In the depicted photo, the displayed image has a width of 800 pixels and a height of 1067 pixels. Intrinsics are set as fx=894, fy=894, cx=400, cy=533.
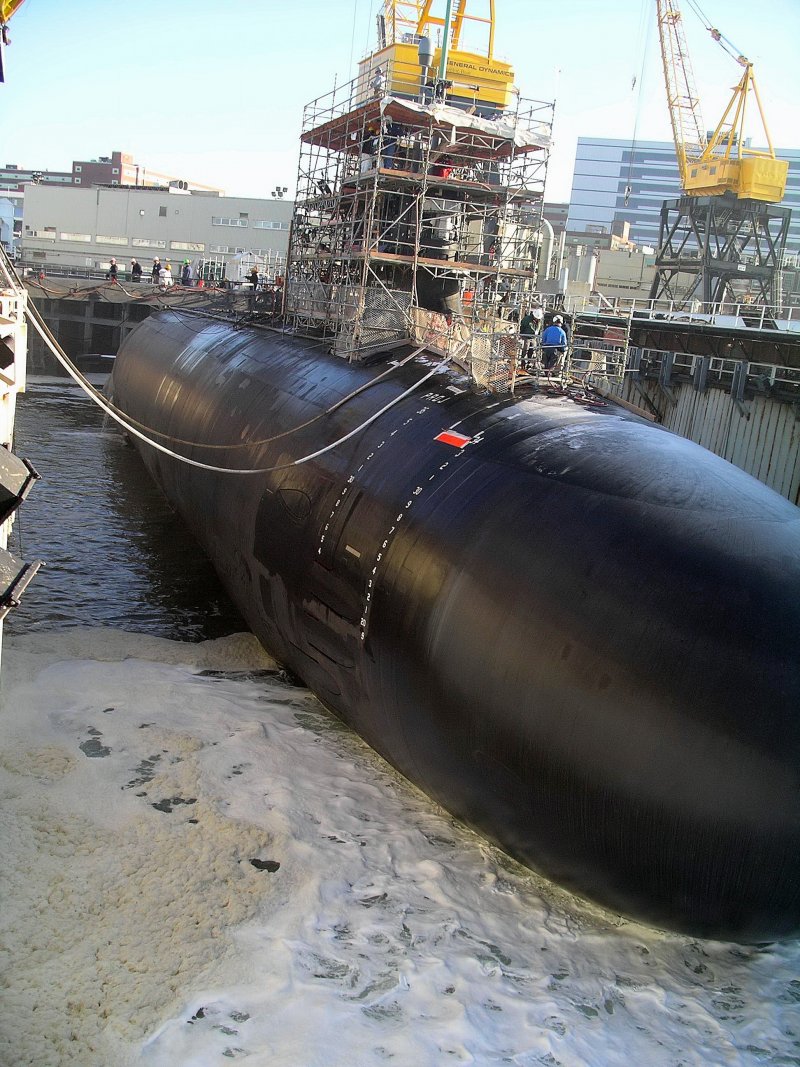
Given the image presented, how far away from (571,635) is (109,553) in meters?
11.4

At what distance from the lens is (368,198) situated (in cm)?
1622

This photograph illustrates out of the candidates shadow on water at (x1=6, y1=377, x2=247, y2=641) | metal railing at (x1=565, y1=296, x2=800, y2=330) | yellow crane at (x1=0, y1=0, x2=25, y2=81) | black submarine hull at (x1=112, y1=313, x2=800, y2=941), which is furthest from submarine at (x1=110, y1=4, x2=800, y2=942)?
metal railing at (x1=565, y1=296, x2=800, y2=330)

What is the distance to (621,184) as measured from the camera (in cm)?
15838

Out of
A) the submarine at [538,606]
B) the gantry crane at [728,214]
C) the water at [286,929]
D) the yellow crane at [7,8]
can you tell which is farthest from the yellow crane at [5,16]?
the gantry crane at [728,214]

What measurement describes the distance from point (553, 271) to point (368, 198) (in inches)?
819

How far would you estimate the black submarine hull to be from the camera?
6.18 m

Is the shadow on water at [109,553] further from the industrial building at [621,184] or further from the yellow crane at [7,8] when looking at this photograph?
the industrial building at [621,184]

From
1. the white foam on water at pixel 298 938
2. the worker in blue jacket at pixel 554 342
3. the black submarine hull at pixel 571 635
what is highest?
the worker in blue jacket at pixel 554 342

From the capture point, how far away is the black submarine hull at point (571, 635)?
618cm

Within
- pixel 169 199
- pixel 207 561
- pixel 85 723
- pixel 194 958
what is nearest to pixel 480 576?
pixel 194 958

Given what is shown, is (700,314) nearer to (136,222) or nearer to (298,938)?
(298,938)

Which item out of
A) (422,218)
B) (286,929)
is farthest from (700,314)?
(286,929)

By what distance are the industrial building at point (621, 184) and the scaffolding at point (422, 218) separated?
149 m

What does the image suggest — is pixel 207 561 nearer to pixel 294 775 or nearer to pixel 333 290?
pixel 333 290
